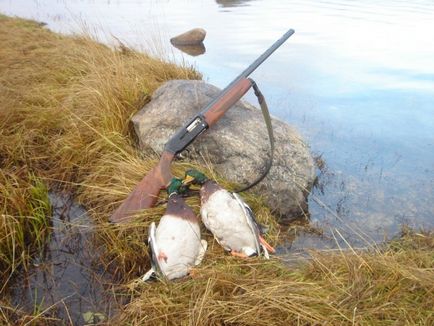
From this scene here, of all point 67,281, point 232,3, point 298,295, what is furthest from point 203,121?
point 232,3

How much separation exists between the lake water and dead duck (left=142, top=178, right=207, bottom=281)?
1.20 m

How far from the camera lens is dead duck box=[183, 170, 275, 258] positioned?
3.15 metres

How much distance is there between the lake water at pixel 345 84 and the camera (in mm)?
4617

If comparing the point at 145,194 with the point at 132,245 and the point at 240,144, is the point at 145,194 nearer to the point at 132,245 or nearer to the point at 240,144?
the point at 132,245

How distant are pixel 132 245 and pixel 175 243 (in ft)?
1.81

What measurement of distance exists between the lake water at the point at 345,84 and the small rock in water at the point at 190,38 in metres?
0.54

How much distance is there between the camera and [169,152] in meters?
3.77

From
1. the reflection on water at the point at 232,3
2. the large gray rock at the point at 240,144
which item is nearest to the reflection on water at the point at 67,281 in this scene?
the large gray rock at the point at 240,144

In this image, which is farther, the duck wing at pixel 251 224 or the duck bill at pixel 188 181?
the duck bill at pixel 188 181

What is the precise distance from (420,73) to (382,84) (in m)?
1.26

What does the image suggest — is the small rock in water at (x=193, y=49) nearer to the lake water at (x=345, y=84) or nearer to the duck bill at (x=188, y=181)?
the lake water at (x=345, y=84)

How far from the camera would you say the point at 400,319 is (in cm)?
240

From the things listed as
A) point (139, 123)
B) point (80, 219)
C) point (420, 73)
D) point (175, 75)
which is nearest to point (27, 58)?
point (175, 75)

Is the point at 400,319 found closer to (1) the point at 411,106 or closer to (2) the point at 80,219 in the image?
(2) the point at 80,219
